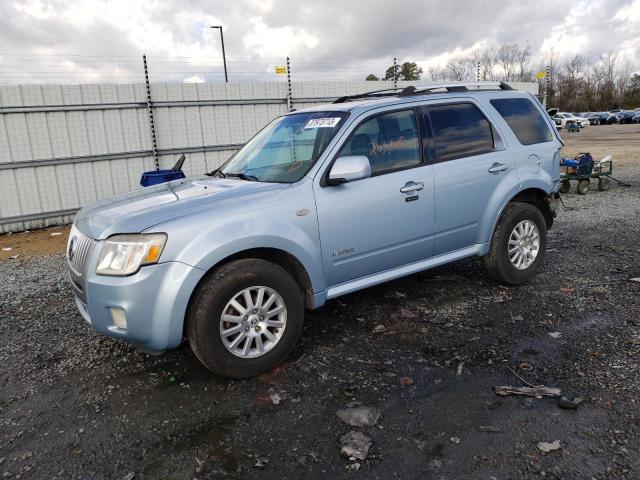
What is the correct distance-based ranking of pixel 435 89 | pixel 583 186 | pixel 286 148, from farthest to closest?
pixel 583 186, pixel 435 89, pixel 286 148

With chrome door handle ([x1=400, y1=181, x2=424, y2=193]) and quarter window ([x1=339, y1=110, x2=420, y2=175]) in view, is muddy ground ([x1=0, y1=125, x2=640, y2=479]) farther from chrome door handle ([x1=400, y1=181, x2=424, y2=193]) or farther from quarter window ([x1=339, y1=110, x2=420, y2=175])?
quarter window ([x1=339, y1=110, x2=420, y2=175])

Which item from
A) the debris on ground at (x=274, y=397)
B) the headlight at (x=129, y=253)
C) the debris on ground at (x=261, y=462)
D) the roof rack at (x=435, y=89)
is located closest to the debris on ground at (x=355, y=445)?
the debris on ground at (x=261, y=462)

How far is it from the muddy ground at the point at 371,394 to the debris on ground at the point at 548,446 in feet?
0.09

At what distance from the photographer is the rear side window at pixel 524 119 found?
5.04 m

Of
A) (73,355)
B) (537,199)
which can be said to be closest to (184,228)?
(73,355)

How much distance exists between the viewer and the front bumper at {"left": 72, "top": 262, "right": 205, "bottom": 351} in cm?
316

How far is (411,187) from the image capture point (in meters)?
4.20

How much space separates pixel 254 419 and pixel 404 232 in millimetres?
1948

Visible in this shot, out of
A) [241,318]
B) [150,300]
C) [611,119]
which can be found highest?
[611,119]

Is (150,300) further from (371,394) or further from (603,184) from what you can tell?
(603,184)

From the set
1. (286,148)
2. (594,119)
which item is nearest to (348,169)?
(286,148)

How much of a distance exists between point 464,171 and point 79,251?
3203 mm

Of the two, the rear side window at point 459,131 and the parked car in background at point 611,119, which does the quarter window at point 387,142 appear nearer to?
the rear side window at point 459,131

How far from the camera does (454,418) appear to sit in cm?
300
